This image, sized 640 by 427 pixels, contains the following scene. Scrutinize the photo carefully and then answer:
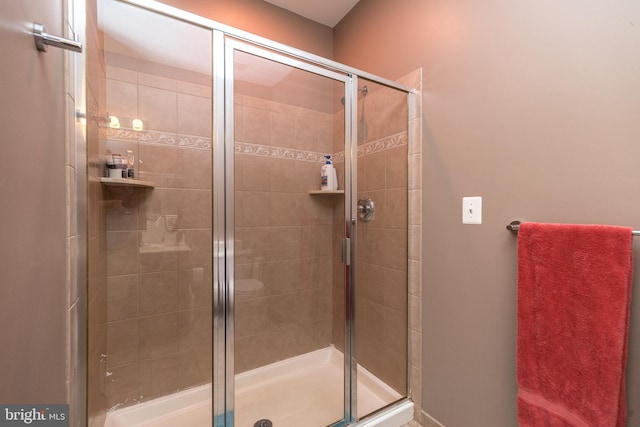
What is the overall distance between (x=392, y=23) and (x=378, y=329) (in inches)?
74.0

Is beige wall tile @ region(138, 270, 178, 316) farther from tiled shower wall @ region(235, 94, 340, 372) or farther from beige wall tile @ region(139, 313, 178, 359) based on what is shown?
tiled shower wall @ region(235, 94, 340, 372)

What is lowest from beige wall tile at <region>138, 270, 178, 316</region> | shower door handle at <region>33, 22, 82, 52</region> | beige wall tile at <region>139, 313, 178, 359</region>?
beige wall tile at <region>139, 313, 178, 359</region>

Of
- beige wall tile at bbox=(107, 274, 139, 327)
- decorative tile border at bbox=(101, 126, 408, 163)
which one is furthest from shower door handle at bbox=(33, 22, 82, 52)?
beige wall tile at bbox=(107, 274, 139, 327)

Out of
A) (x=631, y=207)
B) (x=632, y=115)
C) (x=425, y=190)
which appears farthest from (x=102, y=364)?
(x=632, y=115)

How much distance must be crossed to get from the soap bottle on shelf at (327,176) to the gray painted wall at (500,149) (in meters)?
0.53

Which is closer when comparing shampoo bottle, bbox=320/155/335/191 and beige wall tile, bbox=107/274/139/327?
beige wall tile, bbox=107/274/139/327

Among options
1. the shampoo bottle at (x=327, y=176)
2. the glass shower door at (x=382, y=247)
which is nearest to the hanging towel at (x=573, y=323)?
the glass shower door at (x=382, y=247)

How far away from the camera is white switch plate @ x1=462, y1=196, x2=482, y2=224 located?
3.96ft

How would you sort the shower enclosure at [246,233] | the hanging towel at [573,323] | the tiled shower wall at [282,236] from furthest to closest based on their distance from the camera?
the tiled shower wall at [282,236] → the shower enclosure at [246,233] → the hanging towel at [573,323]

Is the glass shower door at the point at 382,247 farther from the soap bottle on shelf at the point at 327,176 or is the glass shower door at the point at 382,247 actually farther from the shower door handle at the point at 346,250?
the soap bottle on shelf at the point at 327,176

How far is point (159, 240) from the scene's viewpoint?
57.7 inches

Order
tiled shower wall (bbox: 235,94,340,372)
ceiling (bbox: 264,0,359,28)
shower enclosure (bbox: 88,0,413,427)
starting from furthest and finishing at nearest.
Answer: ceiling (bbox: 264,0,359,28)
tiled shower wall (bbox: 235,94,340,372)
shower enclosure (bbox: 88,0,413,427)

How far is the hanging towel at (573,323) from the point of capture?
0.79m

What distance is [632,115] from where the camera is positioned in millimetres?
808
